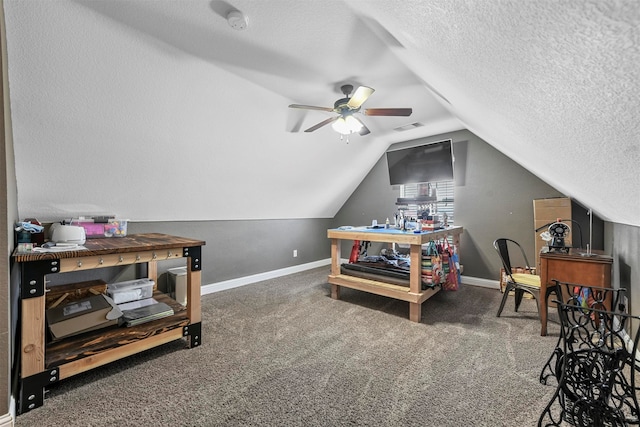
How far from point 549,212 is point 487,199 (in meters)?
0.72

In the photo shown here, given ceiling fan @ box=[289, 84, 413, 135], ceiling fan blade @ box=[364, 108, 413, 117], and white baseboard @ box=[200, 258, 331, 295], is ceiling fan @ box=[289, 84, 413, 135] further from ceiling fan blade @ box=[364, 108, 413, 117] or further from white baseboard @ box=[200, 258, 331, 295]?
white baseboard @ box=[200, 258, 331, 295]

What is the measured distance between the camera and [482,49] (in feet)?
3.15

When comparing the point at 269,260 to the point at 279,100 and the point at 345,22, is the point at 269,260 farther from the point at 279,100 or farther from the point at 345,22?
the point at 345,22

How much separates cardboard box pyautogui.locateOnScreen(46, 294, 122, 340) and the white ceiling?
3.74 ft

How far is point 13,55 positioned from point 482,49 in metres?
2.57

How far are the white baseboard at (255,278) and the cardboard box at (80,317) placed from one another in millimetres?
1333

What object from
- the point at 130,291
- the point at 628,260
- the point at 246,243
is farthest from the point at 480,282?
the point at 130,291

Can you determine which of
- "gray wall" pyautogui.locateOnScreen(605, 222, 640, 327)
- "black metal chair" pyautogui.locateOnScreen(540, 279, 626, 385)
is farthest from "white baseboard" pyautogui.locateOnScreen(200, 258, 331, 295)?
"gray wall" pyautogui.locateOnScreen(605, 222, 640, 327)

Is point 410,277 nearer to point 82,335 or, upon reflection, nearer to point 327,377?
point 327,377

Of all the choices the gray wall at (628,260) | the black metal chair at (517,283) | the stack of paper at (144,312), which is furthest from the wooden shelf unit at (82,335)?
the gray wall at (628,260)

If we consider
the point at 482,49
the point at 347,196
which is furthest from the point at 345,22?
the point at 347,196

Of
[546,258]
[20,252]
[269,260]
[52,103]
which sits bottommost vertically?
[269,260]

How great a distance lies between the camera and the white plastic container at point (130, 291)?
218 cm

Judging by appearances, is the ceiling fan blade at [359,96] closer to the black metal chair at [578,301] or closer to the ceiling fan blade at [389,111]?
the ceiling fan blade at [389,111]
